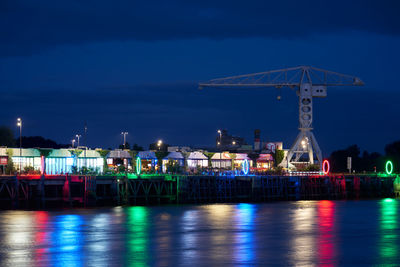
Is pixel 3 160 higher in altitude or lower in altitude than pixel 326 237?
higher

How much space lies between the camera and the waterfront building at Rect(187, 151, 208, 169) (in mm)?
132000

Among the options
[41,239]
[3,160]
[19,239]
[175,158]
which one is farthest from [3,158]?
[41,239]

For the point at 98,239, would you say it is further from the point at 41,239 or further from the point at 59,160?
the point at 59,160

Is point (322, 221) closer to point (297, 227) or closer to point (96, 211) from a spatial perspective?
point (297, 227)

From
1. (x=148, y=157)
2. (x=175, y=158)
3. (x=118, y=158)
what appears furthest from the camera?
(x=175, y=158)

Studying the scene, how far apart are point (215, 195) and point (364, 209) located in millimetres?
21924

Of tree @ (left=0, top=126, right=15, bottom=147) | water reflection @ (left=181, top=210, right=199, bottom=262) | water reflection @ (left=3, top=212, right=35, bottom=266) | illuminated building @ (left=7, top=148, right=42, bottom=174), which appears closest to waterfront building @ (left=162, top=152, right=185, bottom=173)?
illuminated building @ (left=7, top=148, right=42, bottom=174)

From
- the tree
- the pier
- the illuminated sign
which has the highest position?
the tree

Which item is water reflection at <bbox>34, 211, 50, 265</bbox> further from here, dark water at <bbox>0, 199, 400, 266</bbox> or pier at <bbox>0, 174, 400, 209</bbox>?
pier at <bbox>0, 174, 400, 209</bbox>

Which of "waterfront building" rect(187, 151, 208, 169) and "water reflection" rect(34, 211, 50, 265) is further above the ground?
"waterfront building" rect(187, 151, 208, 169)

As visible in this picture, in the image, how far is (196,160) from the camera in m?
133

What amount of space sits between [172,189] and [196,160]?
43.7 meters

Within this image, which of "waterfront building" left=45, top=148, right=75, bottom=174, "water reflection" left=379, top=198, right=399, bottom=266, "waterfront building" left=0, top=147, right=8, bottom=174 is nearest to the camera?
"water reflection" left=379, top=198, right=399, bottom=266

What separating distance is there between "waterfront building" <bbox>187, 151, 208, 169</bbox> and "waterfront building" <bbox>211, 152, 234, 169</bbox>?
1.83 meters
